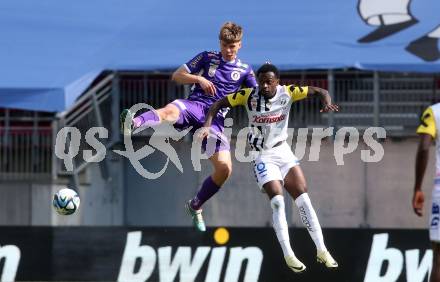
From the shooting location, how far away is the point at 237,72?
12219 millimetres

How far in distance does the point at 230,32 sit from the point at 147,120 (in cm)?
115

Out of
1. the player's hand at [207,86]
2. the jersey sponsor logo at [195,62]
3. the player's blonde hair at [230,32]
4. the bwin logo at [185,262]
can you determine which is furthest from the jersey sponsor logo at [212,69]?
the bwin logo at [185,262]

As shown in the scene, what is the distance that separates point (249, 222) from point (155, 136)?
193 cm

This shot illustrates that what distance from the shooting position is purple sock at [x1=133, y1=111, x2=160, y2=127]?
38.5 ft

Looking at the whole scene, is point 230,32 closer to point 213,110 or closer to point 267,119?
point 213,110

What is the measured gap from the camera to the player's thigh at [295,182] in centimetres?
1167

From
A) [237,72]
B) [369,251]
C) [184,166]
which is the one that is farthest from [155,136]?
[237,72]

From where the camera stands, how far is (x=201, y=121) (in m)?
12.3

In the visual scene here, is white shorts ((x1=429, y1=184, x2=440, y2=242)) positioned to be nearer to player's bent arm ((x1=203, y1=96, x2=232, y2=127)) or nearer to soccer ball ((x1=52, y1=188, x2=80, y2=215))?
player's bent arm ((x1=203, y1=96, x2=232, y2=127))

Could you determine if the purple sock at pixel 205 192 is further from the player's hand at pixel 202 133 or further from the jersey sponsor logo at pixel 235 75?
the player's hand at pixel 202 133

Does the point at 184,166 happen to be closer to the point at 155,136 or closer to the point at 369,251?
the point at 155,136

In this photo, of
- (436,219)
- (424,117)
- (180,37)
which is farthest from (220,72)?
(180,37)

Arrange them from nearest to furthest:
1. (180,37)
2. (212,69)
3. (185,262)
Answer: (212,69) → (185,262) → (180,37)

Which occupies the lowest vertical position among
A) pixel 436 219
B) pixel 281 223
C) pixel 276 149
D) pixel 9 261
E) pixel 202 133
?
pixel 9 261
